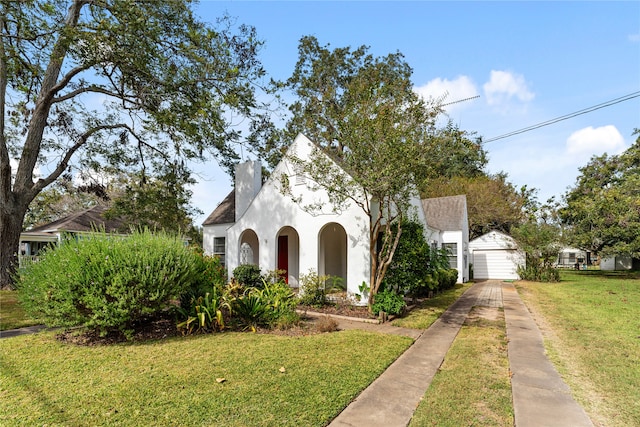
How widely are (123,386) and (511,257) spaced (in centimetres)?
2704

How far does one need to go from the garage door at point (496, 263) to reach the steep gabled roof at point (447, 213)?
5743mm

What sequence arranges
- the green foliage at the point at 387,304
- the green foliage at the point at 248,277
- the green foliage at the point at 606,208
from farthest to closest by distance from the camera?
the green foliage at the point at 606,208, the green foliage at the point at 248,277, the green foliage at the point at 387,304

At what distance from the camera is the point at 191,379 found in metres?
4.92

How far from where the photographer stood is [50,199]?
23.8 metres

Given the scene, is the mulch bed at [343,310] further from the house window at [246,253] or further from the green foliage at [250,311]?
the house window at [246,253]

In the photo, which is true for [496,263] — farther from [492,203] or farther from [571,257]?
[571,257]

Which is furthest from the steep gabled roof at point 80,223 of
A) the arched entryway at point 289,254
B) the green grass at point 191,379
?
the green grass at point 191,379

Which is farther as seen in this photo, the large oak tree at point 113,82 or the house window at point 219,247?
A: the house window at point 219,247

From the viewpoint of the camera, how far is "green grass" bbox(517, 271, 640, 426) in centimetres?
432

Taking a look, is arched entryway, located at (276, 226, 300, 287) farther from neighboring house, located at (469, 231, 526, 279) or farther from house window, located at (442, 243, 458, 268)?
neighboring house, located at (469, 231, 526, 279)

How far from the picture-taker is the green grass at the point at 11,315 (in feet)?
28.6

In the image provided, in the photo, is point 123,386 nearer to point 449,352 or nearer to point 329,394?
point 329,394

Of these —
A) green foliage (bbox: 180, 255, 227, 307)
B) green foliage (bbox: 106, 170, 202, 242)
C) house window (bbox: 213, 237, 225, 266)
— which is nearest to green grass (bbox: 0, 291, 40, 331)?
green foliage (bbox: 180, 255, 227, 307)

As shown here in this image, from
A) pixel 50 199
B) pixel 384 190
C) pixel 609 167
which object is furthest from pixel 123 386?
pixel 609 167
